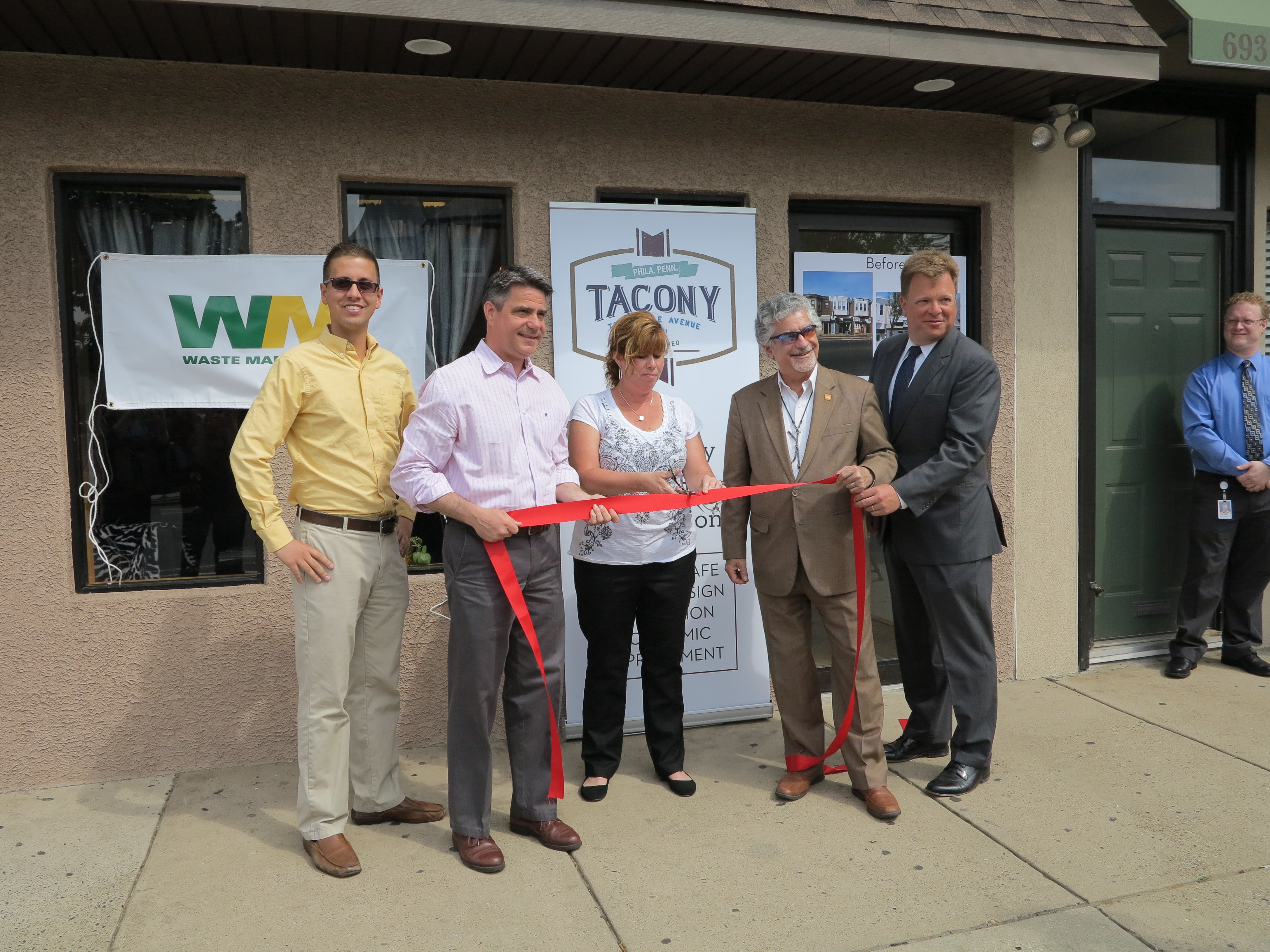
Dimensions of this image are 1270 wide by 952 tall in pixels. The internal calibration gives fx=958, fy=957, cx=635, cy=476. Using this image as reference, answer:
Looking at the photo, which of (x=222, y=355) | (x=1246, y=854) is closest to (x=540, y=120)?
(x=222, y=355)

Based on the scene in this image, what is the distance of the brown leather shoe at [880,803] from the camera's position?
3.78 metres

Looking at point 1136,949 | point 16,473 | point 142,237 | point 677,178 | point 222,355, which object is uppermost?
point 677,178

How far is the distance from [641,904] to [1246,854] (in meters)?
2.22

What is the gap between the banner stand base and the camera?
186 inches

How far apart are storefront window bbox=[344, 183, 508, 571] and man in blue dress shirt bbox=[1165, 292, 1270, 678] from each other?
13.6ft

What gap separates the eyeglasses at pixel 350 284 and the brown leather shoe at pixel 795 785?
2568 mm

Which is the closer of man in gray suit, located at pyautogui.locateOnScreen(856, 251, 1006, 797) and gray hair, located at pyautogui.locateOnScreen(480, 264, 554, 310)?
gray hair, located at pyautogui.locateOnScreen(480, 264, 554, 310)

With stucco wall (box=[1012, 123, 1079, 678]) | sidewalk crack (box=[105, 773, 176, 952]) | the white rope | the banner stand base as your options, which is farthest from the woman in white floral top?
stucco wall (box=[1012, 123, 1079, 678])

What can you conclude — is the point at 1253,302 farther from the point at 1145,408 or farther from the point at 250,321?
the point at 250,321

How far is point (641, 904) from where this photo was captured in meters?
3.19

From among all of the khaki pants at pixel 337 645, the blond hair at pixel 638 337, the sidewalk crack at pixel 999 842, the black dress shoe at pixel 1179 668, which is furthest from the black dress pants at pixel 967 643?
the khaki pants at pixel 337 645

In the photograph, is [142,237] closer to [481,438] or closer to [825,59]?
[481,438]

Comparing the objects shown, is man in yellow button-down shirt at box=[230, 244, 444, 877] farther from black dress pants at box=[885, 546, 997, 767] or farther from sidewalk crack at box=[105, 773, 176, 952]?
black dress pants at box=[885, 546, 997, 767]

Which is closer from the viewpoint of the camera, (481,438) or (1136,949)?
(1136,949)
